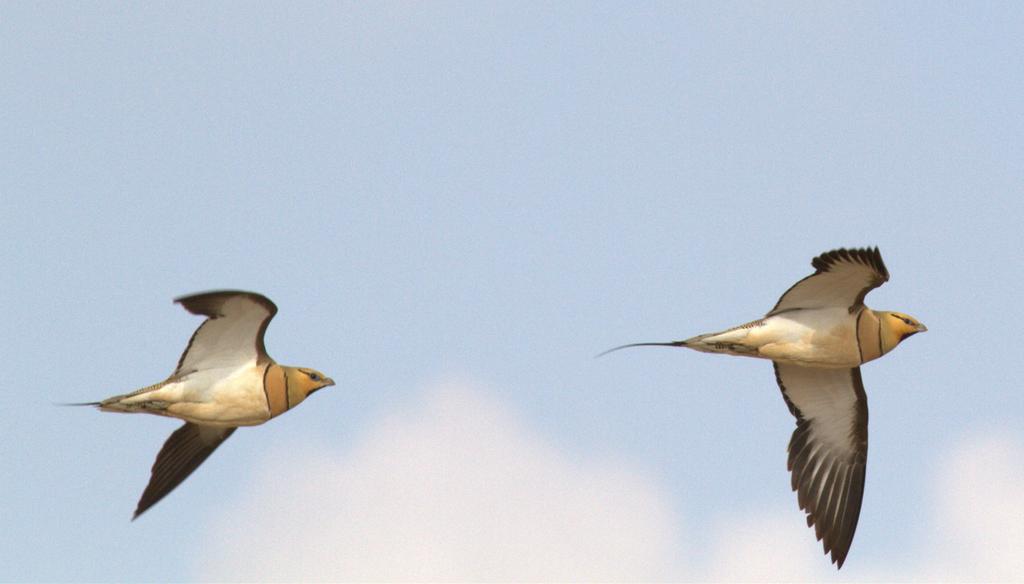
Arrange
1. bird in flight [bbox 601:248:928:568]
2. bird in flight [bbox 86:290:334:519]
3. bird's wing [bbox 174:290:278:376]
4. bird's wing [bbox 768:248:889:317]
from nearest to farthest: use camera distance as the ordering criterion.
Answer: bird's wing [bbox 174:290:278:376], bird in flight [bbox 86:290:334:519], bird's wing [bbox 768:248:889:317], bird in flight [bbox 601:248:928:568]

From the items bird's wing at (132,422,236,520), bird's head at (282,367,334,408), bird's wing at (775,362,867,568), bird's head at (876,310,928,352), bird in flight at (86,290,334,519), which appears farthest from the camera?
bird's wing at (775,362,867,568)

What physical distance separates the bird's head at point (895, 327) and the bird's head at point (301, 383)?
7.22m

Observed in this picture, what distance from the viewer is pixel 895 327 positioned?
1908cm

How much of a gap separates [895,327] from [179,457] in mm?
9541

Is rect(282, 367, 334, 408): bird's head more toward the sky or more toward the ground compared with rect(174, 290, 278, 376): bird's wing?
more toward the ground

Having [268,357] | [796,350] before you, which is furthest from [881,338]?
[268,357]

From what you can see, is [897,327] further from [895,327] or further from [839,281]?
[839,281]

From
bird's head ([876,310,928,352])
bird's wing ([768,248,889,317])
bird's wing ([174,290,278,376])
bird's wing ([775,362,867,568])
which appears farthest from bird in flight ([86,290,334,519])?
bird's head ([876,310,928,352])

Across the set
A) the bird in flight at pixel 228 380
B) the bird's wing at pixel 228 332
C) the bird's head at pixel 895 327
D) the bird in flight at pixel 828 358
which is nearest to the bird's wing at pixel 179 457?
the bird in flight at pixel 228 380

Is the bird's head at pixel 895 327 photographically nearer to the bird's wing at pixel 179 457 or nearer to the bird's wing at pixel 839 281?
the bird's wing at pixel 839 281

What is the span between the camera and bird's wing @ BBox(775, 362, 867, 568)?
66.3 ft

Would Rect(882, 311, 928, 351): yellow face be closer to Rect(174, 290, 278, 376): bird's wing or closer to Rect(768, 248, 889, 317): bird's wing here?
Rect(768, 248, 889, 317): bird's wing

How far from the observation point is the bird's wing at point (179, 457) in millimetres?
19203

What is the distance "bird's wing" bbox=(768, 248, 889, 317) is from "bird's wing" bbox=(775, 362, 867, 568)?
1.97m
